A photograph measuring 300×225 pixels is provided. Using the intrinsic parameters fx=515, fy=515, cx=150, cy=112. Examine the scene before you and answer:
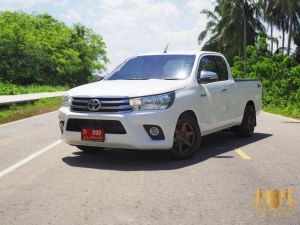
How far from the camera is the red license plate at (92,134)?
7820 mm

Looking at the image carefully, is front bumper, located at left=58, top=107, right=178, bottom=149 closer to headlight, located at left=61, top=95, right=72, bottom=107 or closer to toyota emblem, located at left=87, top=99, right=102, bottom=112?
toyota emblem, located at left=87, top=99, right=102, bottom=112

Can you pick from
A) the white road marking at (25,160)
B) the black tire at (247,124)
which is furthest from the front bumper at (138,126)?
the black tire at (247,124)

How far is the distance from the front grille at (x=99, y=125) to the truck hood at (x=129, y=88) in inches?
15.6

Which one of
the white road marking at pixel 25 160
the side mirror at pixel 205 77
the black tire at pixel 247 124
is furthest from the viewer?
the black tire at pixel 247 124

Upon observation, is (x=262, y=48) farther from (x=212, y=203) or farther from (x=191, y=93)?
(x=212, y=203)

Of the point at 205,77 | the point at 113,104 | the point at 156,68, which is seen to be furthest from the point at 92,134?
the point at 205,77

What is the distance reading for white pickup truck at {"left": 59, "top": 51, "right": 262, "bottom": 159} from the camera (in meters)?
7.71

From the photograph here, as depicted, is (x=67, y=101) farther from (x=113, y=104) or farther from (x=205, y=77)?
(x=205, y=77)

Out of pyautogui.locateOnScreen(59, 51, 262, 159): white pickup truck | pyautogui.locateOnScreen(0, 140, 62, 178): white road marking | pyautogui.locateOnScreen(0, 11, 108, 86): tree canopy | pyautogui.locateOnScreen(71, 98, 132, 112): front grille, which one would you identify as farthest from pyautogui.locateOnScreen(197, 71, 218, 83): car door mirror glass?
pyautogui.locateOnScreen(0, 11, 108, 86): tree canopy

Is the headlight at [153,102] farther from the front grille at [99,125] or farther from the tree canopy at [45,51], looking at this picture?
the tree canopy at [45,51]

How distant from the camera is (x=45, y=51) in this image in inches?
2827

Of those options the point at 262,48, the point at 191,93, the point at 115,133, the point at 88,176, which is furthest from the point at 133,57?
the point at 262,48

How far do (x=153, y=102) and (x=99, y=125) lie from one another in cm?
90

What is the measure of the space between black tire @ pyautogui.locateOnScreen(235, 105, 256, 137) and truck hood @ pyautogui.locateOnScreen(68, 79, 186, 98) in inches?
121
